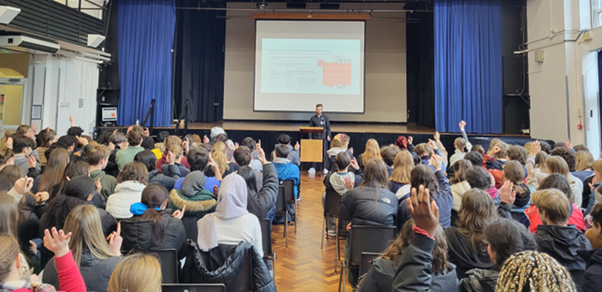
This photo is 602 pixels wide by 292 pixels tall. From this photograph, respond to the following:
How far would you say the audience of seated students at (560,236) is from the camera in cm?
185

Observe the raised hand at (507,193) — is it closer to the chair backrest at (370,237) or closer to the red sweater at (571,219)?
the red sweater at (571,219)

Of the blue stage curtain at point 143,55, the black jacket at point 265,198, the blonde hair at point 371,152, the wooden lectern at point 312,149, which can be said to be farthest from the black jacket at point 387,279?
the blue stage curtain at point 143,55

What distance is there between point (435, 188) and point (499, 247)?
3.57 ft

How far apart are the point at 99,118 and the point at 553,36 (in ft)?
35.1

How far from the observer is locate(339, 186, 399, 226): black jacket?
9.12 ft

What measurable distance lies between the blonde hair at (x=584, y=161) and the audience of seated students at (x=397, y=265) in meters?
3.33

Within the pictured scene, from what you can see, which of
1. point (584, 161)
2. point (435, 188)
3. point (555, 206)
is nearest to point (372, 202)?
point (435, 188)

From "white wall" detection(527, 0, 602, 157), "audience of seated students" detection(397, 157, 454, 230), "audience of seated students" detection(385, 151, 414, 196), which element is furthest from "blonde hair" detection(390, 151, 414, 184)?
"white wall" detection(527, 0, 602, 157)

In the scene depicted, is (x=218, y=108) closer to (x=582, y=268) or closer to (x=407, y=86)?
(x=407, y=86)

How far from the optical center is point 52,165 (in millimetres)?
3137

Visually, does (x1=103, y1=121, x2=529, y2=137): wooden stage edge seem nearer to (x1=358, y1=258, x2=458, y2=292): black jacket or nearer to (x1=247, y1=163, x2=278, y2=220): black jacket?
(x1=247, y1=163, x2=278, y2=220): black jacket

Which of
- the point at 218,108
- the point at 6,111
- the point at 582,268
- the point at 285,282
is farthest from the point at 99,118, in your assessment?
the point at 582,268

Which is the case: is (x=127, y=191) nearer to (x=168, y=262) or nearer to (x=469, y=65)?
(x=168, y=262)

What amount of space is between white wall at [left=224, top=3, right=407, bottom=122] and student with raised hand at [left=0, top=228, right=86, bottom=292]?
10093 millimetres
